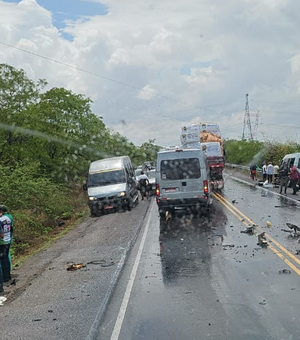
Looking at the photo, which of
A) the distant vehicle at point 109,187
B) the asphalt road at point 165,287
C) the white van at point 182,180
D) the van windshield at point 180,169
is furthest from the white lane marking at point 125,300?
the distant vehicle at point 109,187

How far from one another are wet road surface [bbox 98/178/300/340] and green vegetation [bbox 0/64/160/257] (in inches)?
247

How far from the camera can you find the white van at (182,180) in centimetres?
1831

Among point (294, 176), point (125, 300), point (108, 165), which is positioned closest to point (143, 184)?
point (108, 165)

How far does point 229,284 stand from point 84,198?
2408 centimetres

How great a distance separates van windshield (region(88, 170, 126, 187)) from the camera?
24.4 m

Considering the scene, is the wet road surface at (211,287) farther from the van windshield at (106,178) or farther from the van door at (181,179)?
the van windshield at (106,178)

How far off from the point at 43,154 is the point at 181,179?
16678 mm

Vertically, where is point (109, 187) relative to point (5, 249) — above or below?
above

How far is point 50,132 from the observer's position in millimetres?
32906

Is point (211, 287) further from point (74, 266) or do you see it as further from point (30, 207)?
point (30, 207)

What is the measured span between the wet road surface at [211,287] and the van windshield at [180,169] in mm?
2813

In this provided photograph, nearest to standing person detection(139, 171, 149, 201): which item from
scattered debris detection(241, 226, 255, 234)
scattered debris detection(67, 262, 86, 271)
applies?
scattered debris detection(241, 226, 255, 234)

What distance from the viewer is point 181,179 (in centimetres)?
1838

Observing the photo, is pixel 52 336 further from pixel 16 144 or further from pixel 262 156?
pixel 262 156
